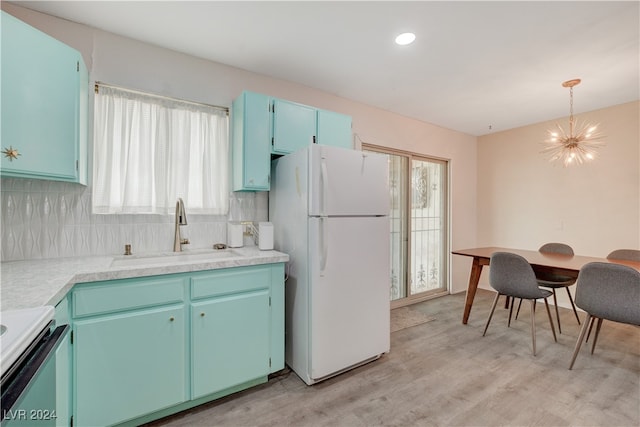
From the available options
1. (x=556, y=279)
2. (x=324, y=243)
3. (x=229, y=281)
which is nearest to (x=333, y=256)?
(x=324, y=243)

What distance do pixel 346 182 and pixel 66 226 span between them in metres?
1.89

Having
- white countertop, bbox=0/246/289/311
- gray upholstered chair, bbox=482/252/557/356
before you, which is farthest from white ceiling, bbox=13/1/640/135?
gray upholstered chair, bbox=482/252/557/356

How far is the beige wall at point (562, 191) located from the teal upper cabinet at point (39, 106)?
5.01 meters

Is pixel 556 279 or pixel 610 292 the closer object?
pixel 610 292

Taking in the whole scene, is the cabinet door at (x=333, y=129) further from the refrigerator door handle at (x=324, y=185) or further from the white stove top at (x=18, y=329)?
the white stove top at (x=18, y=329)

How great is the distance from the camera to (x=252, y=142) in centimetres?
225

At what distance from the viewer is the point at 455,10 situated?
1.78 m

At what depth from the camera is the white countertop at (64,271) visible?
1.10 m

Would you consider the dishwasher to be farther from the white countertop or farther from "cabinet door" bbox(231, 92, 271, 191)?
"cabinet door" bbox(231, 92, 271, 191)

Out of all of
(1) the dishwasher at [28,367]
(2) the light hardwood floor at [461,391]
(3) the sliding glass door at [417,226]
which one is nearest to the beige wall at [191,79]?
(3) the sliding glass door at [417,226]

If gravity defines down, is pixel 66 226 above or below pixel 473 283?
above

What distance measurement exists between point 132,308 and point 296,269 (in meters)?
1.03

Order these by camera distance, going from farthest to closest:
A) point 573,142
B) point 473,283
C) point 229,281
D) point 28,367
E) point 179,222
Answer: point 473,283 → point 573,142 → point 179,222 → point 229,281 → point 28,367

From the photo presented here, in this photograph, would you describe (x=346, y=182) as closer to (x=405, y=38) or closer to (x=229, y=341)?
(x=405, y=38)
